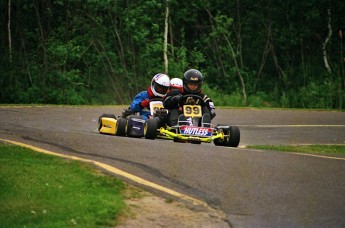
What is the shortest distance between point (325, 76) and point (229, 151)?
92.6ft

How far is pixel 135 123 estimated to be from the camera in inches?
773

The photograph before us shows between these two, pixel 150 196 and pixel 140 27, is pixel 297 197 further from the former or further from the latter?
pixel 140 27

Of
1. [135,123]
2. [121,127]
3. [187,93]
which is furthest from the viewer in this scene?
[121,127]

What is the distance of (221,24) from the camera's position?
45.4 metres

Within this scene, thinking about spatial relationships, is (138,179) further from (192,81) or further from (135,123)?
(135,123)

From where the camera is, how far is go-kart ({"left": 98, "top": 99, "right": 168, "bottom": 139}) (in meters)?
18.7

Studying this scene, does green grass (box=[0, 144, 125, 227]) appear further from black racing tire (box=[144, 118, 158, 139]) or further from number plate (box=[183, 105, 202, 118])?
number plate (box=[183, 105, 202, 118])

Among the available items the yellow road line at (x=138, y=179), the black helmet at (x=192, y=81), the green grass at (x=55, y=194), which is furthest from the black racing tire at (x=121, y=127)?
the green grass at (x=55, y=194)

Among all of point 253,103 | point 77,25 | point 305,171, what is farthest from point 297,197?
point 77,25

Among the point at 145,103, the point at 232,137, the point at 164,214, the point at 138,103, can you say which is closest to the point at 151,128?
the point at 232,137

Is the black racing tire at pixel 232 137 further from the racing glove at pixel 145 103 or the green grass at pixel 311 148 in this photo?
the racing glove at pixel 145 103

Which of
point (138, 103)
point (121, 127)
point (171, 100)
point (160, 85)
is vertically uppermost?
point (160, 85)

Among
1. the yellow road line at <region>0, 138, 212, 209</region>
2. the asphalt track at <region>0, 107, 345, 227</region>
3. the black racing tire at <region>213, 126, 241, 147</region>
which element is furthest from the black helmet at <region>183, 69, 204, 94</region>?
the yellow road line at <region>0, 138, 212, 209</region>

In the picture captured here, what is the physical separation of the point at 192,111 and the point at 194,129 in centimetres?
84
